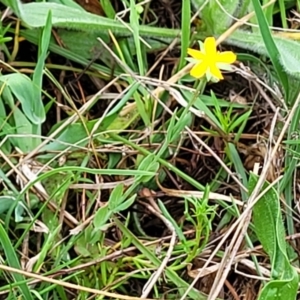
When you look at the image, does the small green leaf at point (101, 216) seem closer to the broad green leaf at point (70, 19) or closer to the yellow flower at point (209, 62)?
the yellow flower at point (209, 62)

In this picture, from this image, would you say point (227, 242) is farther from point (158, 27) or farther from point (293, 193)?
point (158, 27)

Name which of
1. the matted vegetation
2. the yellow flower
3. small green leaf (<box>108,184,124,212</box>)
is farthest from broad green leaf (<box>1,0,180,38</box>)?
small green leaf (<box>108,184,124,212</box>)

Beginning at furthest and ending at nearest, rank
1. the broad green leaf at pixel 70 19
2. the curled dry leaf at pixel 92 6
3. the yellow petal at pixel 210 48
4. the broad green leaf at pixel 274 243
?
the curled dry leaf at pixel 92 6
the broad green leaf at pixel 70 19
the yellow petal at pixel 210 48
the broad green leaf at pixel 274 243

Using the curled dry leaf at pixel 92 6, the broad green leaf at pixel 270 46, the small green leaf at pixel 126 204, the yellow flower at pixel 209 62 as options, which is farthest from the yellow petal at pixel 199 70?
the curled dry leaf at pixel 92 6

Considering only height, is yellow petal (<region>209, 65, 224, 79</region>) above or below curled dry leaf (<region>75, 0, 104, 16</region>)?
below

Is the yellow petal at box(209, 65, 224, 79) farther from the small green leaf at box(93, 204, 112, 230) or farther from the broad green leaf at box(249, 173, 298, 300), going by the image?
the small green leaf at box(93, 204, 112, 230)

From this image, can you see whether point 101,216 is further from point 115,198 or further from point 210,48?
point 210,48

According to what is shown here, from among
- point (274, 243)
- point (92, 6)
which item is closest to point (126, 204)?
point (274, 243)
